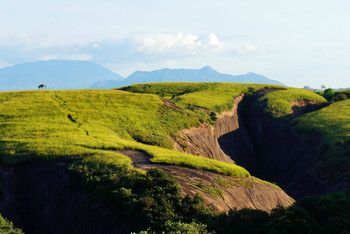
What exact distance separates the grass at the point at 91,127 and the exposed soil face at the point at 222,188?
149 cm

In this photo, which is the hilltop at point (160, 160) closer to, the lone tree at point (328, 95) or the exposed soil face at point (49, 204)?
the exposed soil face at point (49, 204)

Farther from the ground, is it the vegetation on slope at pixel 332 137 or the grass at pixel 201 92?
the grass at pixel 201 92

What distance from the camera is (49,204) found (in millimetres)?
31188

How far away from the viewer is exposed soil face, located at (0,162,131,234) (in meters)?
26.4

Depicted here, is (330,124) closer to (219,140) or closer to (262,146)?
(262,146)

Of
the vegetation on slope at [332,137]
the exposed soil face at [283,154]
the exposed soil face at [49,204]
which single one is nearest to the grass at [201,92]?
the exposed soil face at [283,154]

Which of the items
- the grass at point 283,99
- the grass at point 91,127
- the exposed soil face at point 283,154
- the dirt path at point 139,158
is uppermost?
the grass at point 283,99

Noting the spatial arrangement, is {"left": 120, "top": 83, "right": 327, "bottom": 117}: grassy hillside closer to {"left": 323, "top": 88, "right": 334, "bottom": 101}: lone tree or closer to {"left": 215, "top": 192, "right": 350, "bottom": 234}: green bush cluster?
{"left": 323, "top": 88, "right": 334, "bottom": 101}: lone tree

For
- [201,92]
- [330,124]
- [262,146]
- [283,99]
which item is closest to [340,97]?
[283,99]

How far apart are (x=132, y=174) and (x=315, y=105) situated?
74.6 meters

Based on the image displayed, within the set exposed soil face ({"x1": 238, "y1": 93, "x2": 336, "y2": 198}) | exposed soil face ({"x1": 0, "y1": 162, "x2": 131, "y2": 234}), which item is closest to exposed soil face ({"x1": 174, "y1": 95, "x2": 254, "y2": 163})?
exposed soil face ({"x1": 238, "y1": 93, "x2": 336, "y2": 198})

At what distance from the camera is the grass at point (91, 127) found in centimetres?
3675

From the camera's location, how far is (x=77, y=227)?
27281 millimetres

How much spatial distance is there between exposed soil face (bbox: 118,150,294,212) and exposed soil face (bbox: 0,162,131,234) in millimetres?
7529
